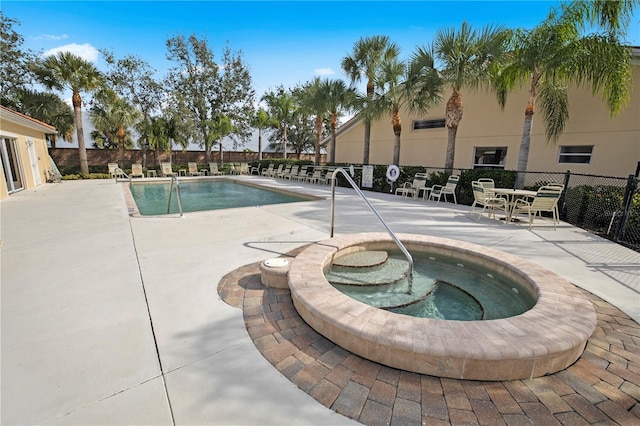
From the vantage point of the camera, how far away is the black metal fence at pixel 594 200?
5.25 meters

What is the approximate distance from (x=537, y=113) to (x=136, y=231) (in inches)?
526

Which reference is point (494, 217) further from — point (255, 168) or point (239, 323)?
point (255, 168)

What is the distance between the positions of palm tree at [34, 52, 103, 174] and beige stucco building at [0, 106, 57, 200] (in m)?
2.76

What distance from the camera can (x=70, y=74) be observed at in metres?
13.8

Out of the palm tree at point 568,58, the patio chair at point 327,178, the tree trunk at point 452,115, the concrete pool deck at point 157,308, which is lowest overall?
the concrete pool deck at point 157,308

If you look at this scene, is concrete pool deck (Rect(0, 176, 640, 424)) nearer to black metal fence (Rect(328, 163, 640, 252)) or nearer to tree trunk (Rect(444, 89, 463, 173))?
black metal fence (Rect(328, 163, 640, 252))

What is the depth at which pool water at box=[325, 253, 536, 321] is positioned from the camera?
2.92m

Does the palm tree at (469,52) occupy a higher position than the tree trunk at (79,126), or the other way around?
the palm tree at (469,52)

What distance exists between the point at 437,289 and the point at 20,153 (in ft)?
48.3

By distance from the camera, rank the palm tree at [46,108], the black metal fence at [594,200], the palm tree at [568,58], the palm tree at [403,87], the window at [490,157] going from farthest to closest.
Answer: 1. the palm tree at [46,108]
2. the window at [490,157]
3. the palm tree at [403,87]
4. the palm tree at [568,58]
5. the black metal fence at [594,200]

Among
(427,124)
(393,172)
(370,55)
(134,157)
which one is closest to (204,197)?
(393,172)

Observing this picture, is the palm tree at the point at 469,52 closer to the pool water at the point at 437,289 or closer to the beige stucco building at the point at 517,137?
the beige stucco building at the point at 517,137

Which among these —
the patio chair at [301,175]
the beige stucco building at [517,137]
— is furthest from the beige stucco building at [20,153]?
the beige stucco building at [517,137]

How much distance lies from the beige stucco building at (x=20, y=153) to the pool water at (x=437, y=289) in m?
11.4
